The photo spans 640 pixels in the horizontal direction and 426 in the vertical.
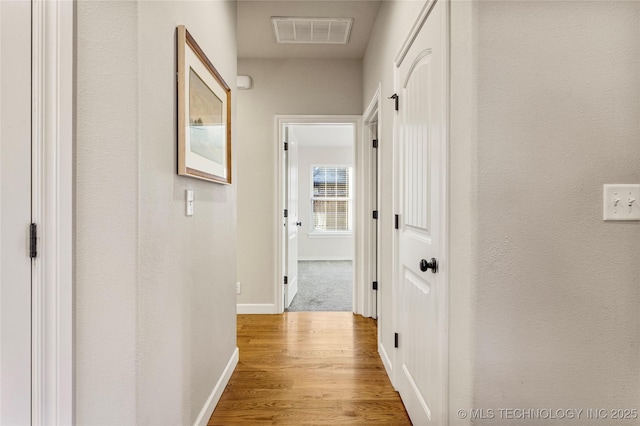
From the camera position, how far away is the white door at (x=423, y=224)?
135cm

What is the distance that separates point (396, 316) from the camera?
2.09 metres

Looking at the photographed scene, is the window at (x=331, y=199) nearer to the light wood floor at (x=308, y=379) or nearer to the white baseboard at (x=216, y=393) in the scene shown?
the light wood floor at (x=308, y=379)

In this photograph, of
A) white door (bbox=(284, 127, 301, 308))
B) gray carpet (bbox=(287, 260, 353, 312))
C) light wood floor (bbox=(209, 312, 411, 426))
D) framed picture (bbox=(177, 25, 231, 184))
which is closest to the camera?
framed picture (bbox=(177, 25, 231, 184))

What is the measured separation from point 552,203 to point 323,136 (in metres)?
5.31

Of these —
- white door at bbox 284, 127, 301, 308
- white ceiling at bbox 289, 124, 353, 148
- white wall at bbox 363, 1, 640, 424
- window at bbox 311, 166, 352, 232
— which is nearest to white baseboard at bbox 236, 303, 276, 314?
white door at bbox 284, 127, 301, 308

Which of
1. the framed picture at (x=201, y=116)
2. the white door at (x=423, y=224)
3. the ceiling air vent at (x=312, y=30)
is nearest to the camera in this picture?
the white door at (x=423, y=224)

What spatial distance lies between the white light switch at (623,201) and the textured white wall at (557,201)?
26 mm

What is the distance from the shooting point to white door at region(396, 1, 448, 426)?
1.35 meters

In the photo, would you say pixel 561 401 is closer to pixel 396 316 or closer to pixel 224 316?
pixel 396 316
